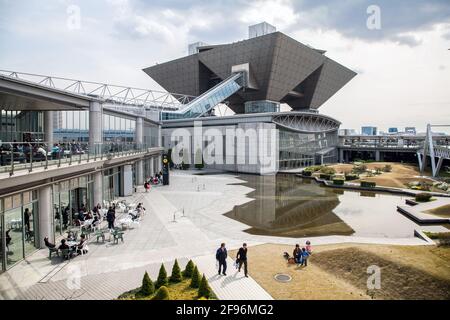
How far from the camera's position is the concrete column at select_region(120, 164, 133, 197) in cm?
3139

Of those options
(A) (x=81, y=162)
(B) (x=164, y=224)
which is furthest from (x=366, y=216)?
(A) (x=81, y=162)

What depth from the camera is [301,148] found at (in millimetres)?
62281

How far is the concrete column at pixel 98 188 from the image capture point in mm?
23422

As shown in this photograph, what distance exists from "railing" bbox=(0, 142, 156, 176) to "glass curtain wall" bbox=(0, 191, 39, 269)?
1.54m

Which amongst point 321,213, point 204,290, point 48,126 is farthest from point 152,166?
point 204,290

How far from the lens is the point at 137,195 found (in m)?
32.2

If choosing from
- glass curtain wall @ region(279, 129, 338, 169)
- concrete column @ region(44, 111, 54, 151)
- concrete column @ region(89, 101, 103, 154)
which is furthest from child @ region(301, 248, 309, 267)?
glass curtain wall @ region(279, 129, 338, 169)

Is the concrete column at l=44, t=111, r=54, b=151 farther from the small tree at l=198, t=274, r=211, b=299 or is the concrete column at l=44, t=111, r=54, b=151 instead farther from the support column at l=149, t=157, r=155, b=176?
the small tree at l=198, t=274, r=211, b=299

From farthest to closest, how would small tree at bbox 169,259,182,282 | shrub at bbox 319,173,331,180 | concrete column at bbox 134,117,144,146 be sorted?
shrub at bbox 319,173,331,180 → concrete column at bbox 134,117,144,146 → small tree at bbox 169,259,182,282

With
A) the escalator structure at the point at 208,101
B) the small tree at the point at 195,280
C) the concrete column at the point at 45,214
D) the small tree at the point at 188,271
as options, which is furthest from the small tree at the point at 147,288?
the escalator structure at the point at 208,101

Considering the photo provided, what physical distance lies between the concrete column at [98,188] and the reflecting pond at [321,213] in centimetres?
988

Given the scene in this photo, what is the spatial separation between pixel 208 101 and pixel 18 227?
5841 cm

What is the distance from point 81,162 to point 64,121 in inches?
452
